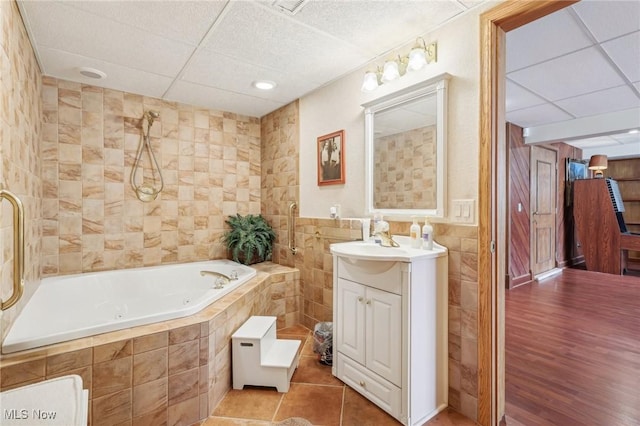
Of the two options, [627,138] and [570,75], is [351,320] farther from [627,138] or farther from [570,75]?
[627,138]

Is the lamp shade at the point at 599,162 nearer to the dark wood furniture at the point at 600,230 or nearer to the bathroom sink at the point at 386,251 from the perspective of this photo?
the dark wood furniture at the point at 600,230

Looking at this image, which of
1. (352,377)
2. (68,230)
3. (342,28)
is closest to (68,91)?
(68,230)

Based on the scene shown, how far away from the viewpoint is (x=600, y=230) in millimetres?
4957

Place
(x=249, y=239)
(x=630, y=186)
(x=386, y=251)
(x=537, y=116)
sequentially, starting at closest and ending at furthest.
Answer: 1. (x=386, y=251)
2. (x=249, y=239)
3. (x=537, y=116)
4. (x=630, y=186)

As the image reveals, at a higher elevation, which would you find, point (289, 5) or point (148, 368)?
point (289, 5)

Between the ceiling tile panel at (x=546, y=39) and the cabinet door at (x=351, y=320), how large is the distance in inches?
77.5

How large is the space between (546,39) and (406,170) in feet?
4.18

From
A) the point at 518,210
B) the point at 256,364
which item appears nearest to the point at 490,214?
the point at 256,364

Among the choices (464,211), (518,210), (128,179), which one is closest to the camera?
(464,211)

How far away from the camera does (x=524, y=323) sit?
284 cm

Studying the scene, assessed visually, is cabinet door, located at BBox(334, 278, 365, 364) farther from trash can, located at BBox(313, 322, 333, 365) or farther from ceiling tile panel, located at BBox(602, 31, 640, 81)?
ceiling tile panel, located at BBox(602, 31, 640, 81)

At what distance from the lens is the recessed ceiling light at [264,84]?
2.59 metres

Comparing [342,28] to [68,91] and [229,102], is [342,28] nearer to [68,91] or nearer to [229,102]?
[229,102]

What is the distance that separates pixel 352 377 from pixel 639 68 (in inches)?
128
